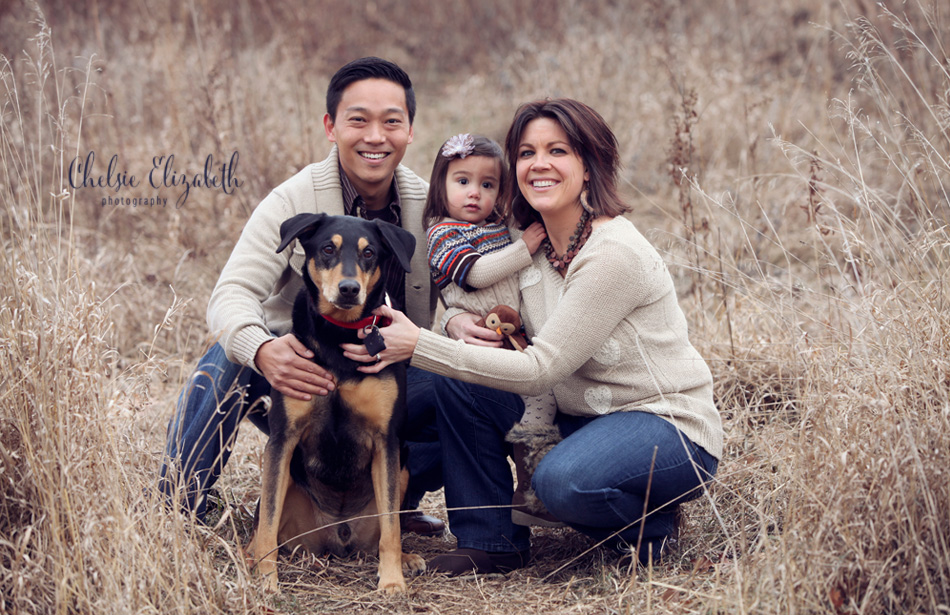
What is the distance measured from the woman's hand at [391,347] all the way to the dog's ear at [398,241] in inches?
7.3

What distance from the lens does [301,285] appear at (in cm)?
339

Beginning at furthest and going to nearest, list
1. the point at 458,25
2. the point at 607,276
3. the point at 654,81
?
the point at 458,25 < the point at 654,81 < the point at 607,276

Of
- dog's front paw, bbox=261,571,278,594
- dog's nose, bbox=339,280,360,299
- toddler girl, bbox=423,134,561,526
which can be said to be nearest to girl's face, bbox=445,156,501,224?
toddler girl, bbox=423,134,561,526

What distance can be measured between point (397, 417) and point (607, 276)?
0.90 m

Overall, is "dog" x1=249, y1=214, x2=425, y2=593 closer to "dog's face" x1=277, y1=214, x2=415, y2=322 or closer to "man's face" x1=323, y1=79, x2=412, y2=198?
"dog's face" x1=277, y1=214, x2=415, y2=322

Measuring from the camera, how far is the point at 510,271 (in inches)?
120

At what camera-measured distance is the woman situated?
2.70 meters

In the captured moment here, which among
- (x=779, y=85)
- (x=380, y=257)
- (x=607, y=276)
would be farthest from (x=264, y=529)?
(x=779, y=85)

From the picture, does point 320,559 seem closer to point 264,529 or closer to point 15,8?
point 264,529

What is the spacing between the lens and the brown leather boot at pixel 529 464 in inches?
116

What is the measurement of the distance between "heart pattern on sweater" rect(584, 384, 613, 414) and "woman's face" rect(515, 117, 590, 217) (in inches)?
25.5

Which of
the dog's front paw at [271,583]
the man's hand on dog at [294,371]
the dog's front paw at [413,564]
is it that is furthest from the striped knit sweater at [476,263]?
the dog's front paw at [271,583]

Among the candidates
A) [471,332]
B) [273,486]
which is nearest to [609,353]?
[471,332]

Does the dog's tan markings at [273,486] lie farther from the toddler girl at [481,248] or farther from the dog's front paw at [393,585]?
the toddler girl at [481,248]
